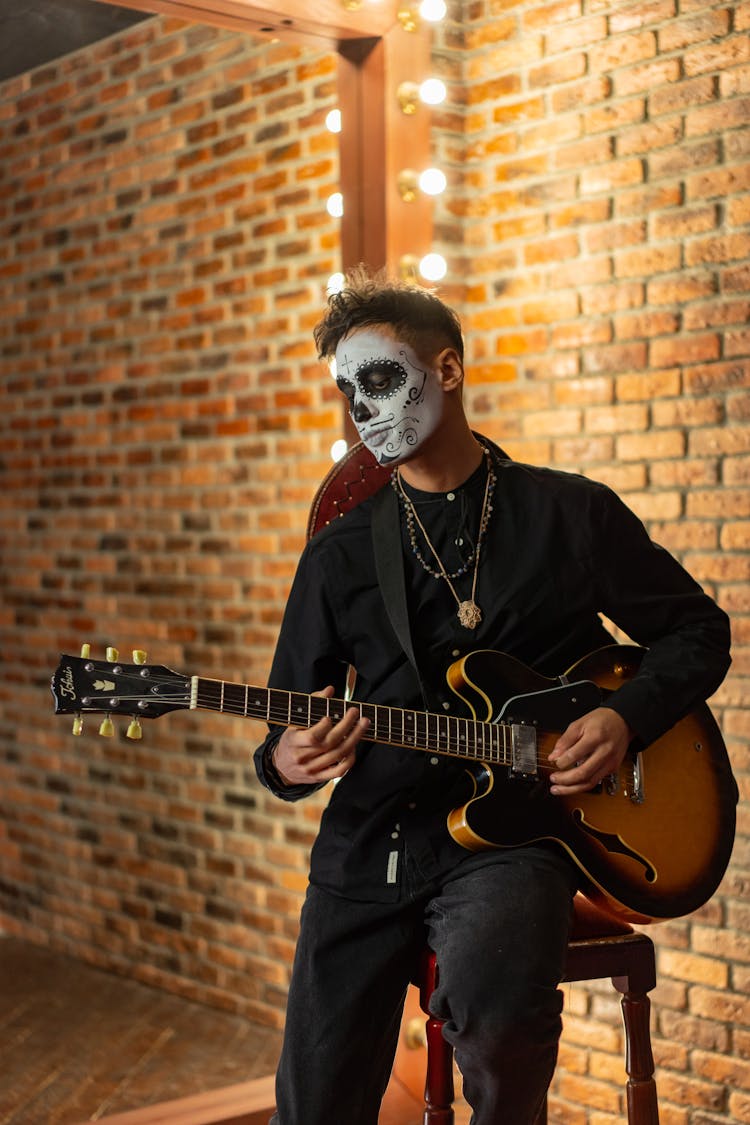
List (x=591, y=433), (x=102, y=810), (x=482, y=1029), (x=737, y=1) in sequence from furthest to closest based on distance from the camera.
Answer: (x=102, y=810) → (x=591, y=433) → (x=737, y=1) → (x=482, y=1029)

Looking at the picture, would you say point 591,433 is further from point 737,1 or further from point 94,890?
point 94,890

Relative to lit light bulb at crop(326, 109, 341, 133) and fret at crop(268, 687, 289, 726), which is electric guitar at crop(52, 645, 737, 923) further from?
lit light bulb at crop(326, 109, 341, 133)

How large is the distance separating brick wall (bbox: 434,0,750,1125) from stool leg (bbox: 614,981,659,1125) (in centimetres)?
69

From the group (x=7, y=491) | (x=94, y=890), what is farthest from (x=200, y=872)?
(x=7, y=491)

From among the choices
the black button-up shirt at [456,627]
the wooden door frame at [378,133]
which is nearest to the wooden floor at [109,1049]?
the black button-up shirt at [456,627]

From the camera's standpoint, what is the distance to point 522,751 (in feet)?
6.57

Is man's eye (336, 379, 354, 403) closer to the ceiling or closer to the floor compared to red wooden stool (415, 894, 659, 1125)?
closer to the ceiling

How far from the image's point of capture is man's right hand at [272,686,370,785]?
6.22 ft

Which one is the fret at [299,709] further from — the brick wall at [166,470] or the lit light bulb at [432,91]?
the lit light bulb at [432,91]

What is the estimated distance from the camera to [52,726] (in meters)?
3.24

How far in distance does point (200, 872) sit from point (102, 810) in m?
0.32

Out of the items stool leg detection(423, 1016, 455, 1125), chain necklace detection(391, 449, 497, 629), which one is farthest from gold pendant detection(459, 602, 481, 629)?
stool leg detection(423, 1016, 455, 1125)

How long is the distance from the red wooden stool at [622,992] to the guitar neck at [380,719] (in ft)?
1.16

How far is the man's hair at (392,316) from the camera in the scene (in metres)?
2.15
